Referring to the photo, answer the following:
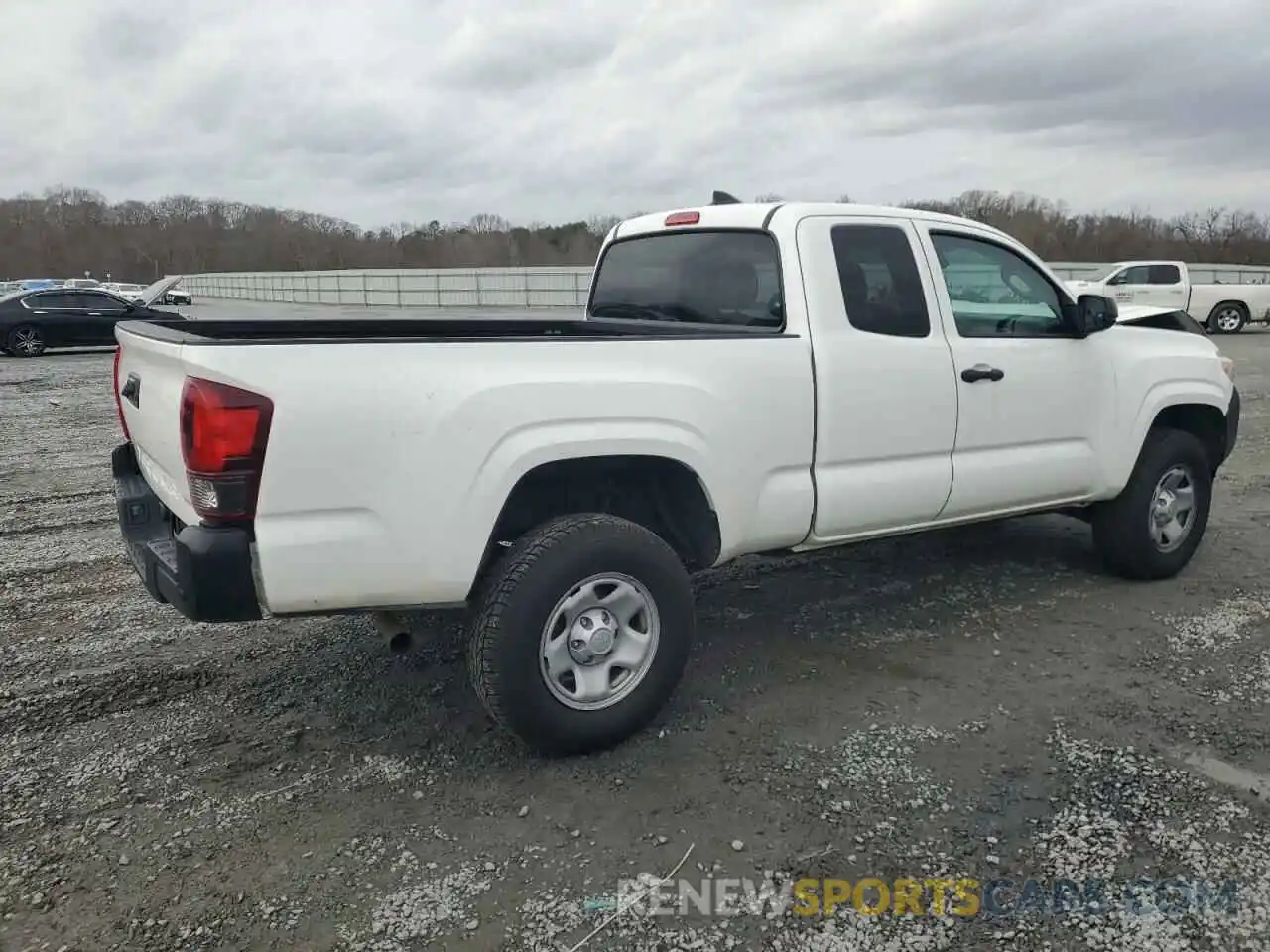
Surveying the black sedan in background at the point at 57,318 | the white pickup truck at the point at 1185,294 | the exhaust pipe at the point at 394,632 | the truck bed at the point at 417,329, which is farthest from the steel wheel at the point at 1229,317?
the exhaust pipe at the point at 394,632

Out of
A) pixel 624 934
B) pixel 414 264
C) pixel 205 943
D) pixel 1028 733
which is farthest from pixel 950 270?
pixel 414 264

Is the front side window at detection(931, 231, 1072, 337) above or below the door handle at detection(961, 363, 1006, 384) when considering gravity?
above

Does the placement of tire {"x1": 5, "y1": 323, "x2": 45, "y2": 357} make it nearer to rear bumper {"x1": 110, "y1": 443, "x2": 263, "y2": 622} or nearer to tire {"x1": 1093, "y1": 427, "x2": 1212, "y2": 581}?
rear bumper {"x1": 110, "y1": 443, "x2": 263, "y2": 622}

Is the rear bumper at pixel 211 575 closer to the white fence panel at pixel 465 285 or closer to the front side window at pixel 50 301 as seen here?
the front side window at pixel 50 301

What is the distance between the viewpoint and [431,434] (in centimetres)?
290

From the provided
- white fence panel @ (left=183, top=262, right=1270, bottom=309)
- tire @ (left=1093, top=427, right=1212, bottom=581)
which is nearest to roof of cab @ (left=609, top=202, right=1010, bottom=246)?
tire @ (left=1093, top=427, right=1212, bottom=581)

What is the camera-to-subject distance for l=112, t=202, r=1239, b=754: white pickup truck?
2.80m

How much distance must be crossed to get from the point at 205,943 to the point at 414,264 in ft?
229

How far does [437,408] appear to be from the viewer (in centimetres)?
290

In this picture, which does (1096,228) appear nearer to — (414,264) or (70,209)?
(414,264)

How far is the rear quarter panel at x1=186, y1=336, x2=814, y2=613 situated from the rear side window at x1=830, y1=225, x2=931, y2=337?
2.47 ft

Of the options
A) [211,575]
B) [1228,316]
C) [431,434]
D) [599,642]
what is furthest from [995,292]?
[1228,316]

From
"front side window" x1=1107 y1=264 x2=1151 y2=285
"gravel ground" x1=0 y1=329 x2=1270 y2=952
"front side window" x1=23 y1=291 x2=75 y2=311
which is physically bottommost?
"gravel ground" x1=0 y1=329 x2=1270 y2=952

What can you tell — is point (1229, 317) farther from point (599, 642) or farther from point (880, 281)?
point (599, 642)
